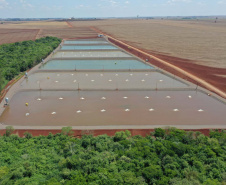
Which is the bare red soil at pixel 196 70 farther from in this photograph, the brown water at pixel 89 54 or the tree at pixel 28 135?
the tree at pixel 28 135

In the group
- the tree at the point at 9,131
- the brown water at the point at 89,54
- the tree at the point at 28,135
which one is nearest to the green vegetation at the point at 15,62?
the brown water at the point at 89,54

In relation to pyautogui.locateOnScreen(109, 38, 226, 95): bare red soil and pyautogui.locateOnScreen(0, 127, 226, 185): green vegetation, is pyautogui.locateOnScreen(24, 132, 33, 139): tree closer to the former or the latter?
pyautogui.locateOnScreen(0, 127, 226, 185): green vegetation

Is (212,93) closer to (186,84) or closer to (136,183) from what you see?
(186,84)

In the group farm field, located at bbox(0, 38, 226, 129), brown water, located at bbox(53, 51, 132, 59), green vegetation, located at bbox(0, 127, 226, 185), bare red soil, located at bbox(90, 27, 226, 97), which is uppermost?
brown water, located at bbox(53, 51, 132, 59)

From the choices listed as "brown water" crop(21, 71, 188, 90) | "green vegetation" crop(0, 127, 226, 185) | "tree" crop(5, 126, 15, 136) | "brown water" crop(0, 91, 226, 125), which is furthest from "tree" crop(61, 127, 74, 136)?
"brown water" crop(21, 71, 188, 90)

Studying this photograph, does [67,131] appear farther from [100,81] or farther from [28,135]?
[100,81]

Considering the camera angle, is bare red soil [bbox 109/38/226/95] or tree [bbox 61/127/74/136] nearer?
tree [bbox 61/127/74/136]

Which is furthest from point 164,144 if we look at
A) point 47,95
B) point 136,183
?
point 47,95
